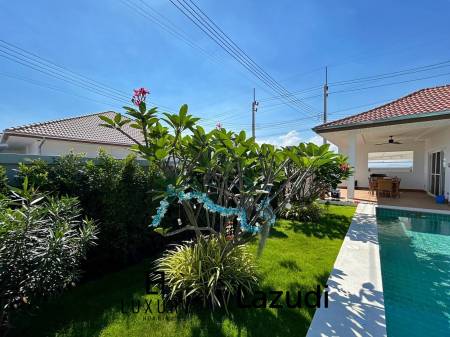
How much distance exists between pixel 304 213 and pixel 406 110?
23.3ft

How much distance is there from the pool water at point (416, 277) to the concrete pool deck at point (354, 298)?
202mm

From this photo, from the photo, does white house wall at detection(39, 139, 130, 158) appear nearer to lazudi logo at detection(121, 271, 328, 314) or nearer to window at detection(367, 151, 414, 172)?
lazudi logo at detection(121, 271, 328, 314)

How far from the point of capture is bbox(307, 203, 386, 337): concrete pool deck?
2771mm

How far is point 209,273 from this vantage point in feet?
11.0

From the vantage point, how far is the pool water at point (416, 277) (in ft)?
10.2

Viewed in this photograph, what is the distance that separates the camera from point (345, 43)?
12391 millimetres

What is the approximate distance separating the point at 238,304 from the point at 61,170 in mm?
3259

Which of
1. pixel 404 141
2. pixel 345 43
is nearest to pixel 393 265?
pixel 345 43

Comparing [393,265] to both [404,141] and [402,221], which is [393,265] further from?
[404,141]

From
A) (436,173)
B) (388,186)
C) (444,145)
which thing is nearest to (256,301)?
(388,186)

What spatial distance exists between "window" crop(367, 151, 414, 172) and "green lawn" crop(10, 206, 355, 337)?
56.2 ft

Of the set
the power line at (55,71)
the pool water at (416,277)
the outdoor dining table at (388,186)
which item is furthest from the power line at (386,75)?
the power line at (55,71)

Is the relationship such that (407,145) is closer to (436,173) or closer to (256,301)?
(436,173)

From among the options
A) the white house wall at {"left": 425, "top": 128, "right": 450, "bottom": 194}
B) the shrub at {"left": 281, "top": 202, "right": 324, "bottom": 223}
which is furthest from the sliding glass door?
the shrub at {"left": 281, "top": 202, "right": 324, "bottom": 223}
